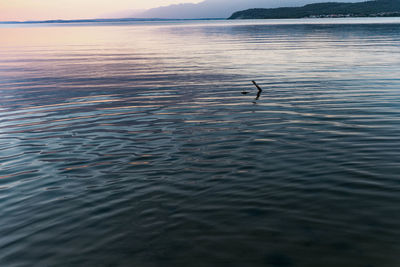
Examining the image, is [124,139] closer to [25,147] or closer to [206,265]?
[25,147]

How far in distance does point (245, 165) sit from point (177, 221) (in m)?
3.75

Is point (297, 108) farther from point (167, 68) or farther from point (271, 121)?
point (167, 68)

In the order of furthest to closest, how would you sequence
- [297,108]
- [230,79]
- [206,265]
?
[230,79] < [297,108] < [206,265]

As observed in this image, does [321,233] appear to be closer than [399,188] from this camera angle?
Yes

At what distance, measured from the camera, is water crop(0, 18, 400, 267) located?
701 cm

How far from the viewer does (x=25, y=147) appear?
44.4 feet

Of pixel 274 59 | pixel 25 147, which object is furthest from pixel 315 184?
pixel 274 59

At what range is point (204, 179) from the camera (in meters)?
10.1

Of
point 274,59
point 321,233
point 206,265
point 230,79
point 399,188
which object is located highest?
point 206,265

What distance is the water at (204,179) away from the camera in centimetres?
701

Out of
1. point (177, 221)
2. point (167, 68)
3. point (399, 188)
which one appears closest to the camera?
point (177, 221)

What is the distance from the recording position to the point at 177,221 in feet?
26.2

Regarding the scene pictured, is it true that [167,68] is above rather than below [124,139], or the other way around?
below

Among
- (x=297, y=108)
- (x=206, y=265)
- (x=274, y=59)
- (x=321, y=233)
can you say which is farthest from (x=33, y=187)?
(x=274, y=59)
